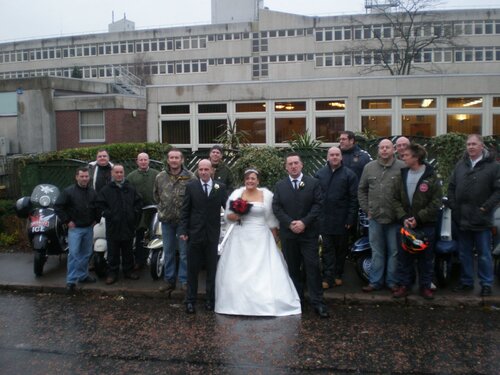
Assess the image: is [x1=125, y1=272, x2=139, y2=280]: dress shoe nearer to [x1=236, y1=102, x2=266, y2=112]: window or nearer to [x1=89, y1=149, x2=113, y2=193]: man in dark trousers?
[x1=89, y1=149, x2=113, y2=193]: man in dark trousers

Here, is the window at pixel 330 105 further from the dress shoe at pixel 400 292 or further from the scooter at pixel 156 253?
the dress shoe at pixel 400 292

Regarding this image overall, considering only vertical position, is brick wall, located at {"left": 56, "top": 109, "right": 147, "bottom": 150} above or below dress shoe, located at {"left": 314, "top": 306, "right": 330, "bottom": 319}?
above

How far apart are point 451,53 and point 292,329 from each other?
57.6 m

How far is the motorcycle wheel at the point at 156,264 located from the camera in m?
8.34

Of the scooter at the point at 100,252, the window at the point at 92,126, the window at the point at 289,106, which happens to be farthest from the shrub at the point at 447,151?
the window at the point at 92,126

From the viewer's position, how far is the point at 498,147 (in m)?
11.0

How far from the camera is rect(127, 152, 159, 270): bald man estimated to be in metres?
8.96

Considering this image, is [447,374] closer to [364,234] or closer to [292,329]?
[292,329]

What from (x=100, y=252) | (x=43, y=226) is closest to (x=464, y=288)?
(x=100, y=252)

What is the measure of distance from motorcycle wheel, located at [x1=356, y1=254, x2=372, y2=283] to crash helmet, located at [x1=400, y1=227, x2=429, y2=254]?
0.94m

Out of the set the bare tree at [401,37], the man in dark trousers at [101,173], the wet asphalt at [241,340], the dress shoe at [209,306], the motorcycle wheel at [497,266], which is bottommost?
the wet asphalt at [241,340]

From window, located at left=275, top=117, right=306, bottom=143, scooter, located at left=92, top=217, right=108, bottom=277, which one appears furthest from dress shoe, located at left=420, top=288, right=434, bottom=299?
window, located at left=275, top=117, right=306, bottom=143

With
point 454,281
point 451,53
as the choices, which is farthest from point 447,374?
point 451,53

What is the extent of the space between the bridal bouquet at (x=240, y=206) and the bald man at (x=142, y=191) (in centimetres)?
234
